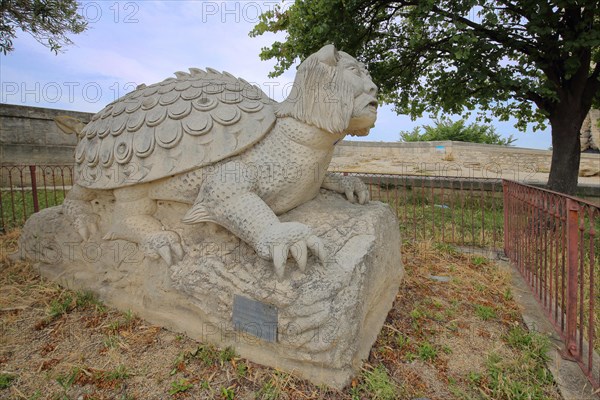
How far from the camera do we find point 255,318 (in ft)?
6.58

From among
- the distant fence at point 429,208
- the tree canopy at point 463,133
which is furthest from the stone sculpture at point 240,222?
the tree canopy at point 463,133

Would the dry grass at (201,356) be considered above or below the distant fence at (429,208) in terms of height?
below

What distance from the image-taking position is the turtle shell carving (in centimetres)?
233

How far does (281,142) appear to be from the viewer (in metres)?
2.37

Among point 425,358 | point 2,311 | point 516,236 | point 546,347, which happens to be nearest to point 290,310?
point 425,358

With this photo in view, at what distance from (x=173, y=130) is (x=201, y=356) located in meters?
1.41

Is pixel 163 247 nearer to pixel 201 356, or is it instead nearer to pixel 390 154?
pixel 201 356

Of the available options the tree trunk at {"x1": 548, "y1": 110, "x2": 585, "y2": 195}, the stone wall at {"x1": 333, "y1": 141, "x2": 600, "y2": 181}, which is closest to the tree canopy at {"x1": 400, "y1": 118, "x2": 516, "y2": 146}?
the stone wall at {"x1": 333, "y1": 141, "x2": 600, "y2": 181}

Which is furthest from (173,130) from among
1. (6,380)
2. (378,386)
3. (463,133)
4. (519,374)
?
(463,133)

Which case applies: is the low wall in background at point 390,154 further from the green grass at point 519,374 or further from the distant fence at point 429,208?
the green grass at point 519,374

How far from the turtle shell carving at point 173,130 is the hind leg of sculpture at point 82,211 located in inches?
7.6

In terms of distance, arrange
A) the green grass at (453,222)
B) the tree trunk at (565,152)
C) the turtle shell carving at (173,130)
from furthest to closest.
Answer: the tree trunk at (565,152)
the green grass at (453,222)
the turtle shell carving at (173,130)

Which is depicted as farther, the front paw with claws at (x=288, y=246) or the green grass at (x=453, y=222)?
the green grass at (x=453, y=222)

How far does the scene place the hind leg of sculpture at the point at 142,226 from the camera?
238 cm
